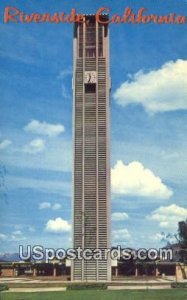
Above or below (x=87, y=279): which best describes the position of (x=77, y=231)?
above

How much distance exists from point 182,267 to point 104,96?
17.9 metres

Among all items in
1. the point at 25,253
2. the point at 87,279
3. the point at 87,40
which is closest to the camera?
the point at 25,253

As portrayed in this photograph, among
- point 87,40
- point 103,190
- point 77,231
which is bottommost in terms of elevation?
point 77,231

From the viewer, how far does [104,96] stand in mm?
48812

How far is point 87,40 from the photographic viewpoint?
165 ft

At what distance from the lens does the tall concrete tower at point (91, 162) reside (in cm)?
4662

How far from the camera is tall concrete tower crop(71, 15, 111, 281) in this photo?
4662 cm

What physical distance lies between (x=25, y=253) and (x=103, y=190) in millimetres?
32329

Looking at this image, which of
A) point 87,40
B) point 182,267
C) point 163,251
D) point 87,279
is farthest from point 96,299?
point 87,40

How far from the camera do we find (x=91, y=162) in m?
47.7

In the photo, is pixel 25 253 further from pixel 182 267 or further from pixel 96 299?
pixel 182 267

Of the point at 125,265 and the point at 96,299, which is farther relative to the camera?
the point at 125,265

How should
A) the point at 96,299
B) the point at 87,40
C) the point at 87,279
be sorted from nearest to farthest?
the point at 96,299 → the point at 87,279 → the point at 87,40

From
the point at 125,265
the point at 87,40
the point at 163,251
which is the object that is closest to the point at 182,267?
the point at 125,265
